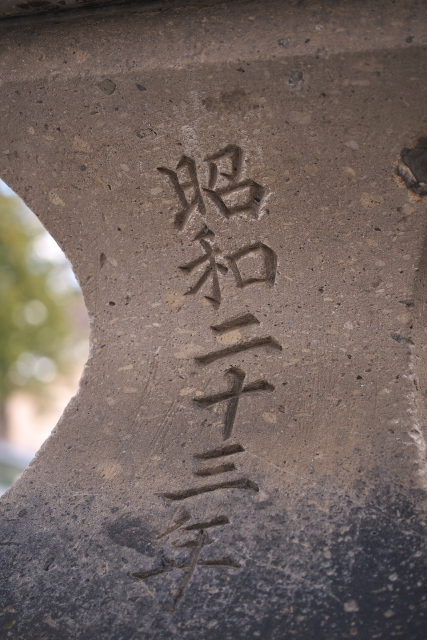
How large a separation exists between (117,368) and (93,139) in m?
0.41

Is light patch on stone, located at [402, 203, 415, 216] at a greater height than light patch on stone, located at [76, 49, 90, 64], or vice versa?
light patch on stone, located at [76, 49, 90, 64]

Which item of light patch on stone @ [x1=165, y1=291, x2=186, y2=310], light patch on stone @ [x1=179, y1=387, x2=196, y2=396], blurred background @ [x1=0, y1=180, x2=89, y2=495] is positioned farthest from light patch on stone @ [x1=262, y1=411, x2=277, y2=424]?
blurred background @ [x1=0, y1=180, x2=89, y2=495]

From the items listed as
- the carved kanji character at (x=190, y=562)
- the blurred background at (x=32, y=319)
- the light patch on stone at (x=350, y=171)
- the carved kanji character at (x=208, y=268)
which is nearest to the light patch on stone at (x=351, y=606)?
the carved kanji character at (x=190, y=562)

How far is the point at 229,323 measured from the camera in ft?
3.77

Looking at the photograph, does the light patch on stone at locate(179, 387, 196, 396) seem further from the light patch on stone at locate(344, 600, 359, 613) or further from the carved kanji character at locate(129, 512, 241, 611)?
the light patch on stone at locate(344, 600, 359, 613)

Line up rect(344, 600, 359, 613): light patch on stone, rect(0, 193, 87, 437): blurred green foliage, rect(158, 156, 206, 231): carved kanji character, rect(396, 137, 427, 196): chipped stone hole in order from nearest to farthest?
rect(344, 600, 359, 613): light patch on stone, rect(396, 137, 427, 196): chipped stone hole, rect(158, 156, 206, 231): carved kanji character, rect(0, 193, 87, 437): blurred green foliage

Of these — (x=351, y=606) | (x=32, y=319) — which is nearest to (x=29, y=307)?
(x=32, y=319)

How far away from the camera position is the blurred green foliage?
7.68m

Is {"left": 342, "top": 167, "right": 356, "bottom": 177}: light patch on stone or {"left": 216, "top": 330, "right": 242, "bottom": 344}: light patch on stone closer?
{"left": 342, "top": 167, "right": 356, "bottom": 177}: light patch on stone

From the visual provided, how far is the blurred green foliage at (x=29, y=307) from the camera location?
7.68 meters

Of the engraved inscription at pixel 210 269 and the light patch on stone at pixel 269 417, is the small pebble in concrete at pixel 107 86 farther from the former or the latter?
the light patch on stone at pixel 269 417

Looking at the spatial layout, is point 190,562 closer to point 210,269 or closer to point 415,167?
point 210,269

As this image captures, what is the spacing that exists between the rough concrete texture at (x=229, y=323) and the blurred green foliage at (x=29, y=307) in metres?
6.78

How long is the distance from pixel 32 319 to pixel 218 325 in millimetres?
7209
